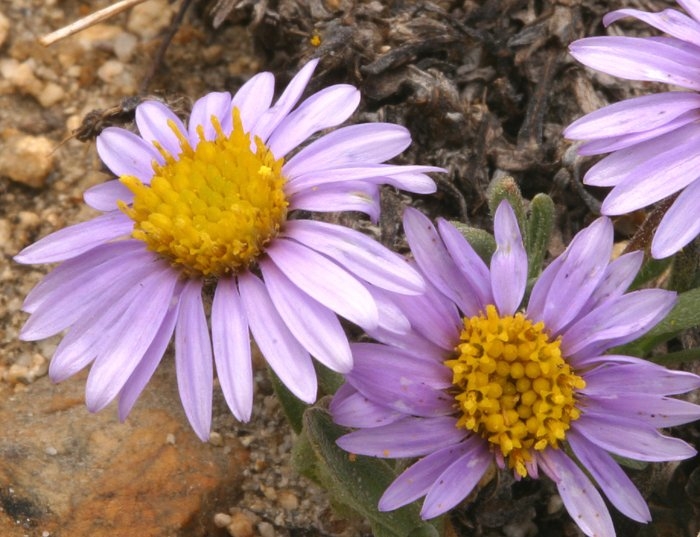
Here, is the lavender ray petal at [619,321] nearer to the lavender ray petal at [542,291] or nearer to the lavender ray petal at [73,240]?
the lavender ray petal at [542,291]

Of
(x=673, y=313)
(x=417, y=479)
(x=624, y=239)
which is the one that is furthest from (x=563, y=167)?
(x=417, y=479)

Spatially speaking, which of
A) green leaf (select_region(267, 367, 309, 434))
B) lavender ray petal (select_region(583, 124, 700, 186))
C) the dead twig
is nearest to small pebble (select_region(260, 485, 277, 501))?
green leaf (select_region(267, 367, 309, 434))

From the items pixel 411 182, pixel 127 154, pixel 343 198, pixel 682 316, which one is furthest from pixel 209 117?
pixel 682 316

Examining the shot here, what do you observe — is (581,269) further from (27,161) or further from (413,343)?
(27,161)

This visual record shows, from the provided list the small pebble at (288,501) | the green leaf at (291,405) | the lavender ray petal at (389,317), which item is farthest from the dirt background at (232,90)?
the lavender ray petal at (389,317)

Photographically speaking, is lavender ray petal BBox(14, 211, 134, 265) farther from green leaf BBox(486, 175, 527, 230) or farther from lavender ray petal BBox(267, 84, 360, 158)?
green leaf BBox(486, 175, 527, 230)
